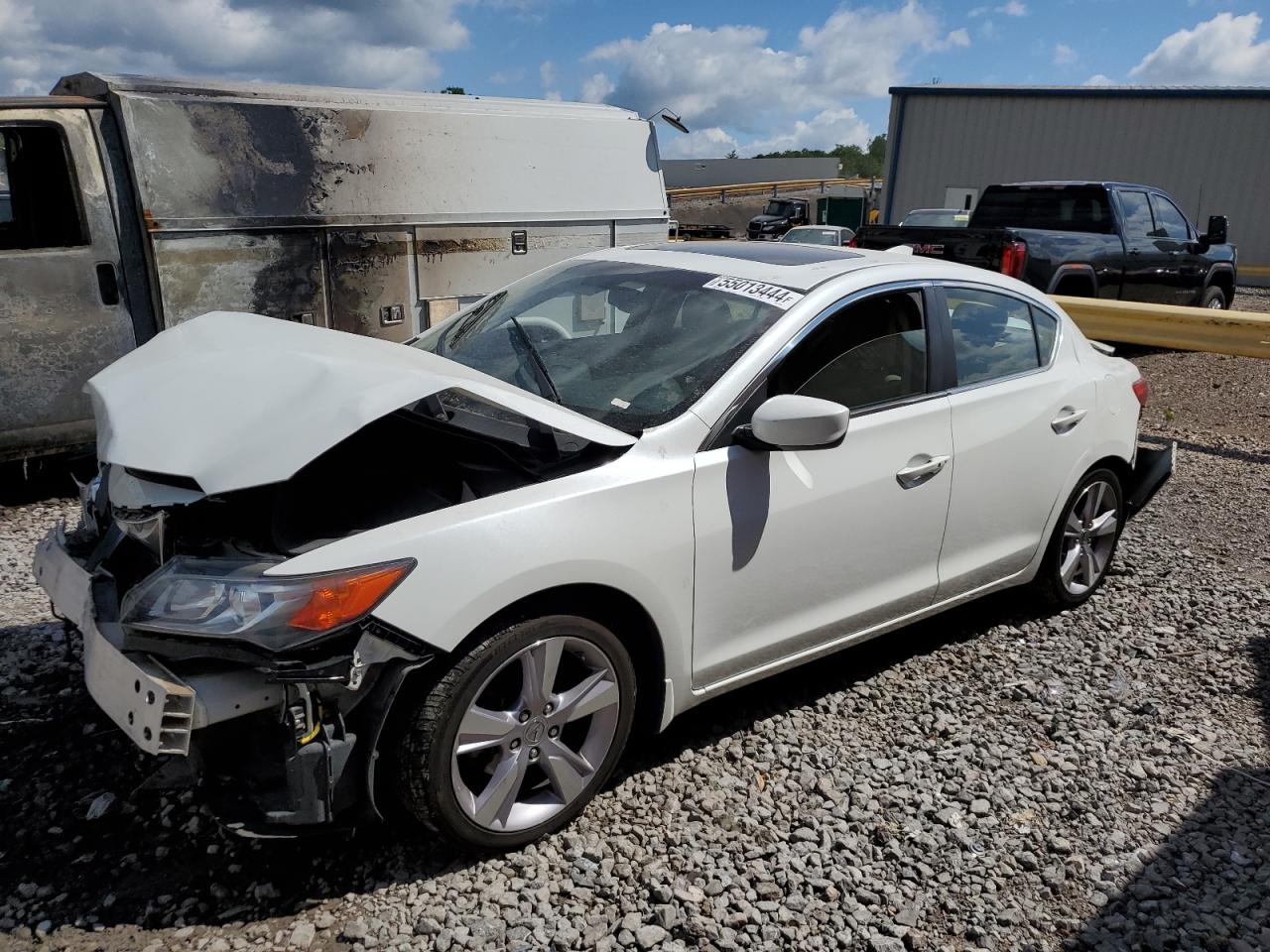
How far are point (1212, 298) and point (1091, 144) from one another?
16717 mm

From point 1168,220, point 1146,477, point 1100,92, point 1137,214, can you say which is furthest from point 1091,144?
point 1146,477

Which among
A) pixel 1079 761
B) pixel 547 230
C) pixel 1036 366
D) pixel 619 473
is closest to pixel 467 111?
pixel 547 230

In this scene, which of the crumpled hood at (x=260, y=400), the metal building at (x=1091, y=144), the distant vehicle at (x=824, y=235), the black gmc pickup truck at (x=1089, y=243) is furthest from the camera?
the metal building at (x=1091, y=144)

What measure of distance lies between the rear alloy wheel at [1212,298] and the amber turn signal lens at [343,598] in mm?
12032

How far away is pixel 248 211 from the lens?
19.2 ft

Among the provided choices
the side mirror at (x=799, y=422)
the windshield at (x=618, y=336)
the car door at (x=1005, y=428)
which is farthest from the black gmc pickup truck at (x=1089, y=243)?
the side mirror at (x=799, y=422)

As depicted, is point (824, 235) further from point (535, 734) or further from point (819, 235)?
point (535, 734)

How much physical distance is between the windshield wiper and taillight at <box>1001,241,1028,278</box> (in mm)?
6461

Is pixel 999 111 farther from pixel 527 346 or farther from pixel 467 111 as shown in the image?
pixel 527 346

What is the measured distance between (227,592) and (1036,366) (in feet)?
10.7

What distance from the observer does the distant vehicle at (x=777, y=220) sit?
1073 inches

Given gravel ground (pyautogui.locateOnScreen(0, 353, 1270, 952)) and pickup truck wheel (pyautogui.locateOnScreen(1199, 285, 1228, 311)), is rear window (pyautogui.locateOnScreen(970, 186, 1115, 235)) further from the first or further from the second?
gravel ground (pyautogui.locateOnScreen(0, 353, 1270, 952))

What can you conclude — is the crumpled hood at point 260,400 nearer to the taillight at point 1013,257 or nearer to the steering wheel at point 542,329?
the steering wheel at point 542,329

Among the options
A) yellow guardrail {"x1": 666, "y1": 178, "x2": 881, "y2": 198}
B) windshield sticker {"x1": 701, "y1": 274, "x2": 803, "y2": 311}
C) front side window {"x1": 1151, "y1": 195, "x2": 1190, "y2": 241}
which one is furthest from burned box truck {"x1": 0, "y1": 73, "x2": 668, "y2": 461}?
yellow guardrail {"x1": 666, "y1": 178, "x2": 881, "y2": 198}
